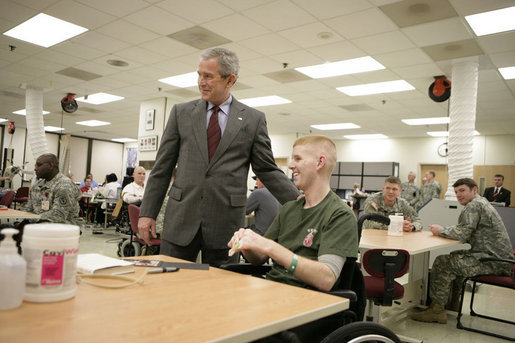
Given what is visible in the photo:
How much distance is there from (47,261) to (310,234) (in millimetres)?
921

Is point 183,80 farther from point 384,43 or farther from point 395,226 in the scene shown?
point 395,226

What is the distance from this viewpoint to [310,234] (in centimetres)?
151

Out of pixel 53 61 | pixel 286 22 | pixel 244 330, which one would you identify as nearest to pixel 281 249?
pixel 244 330

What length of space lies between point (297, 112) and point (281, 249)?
918cm

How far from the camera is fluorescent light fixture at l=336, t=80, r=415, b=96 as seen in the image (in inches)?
287

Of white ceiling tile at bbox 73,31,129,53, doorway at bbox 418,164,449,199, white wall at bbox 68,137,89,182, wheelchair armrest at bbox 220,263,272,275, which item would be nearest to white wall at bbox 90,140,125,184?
white wall at bbox 68,137,89,182

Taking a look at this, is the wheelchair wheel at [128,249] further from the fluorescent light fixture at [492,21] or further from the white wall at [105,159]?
the white wall at [105,159]

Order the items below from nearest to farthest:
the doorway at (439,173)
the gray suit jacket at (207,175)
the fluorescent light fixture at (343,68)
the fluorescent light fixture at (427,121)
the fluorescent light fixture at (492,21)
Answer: the gray suit jacket at (207,175)
the fluorescent light fixture at (492,21)
the fluorescent light fixture at (343,68)
the fluorescent light fixture at (427,121)
the doorway at (439,173)

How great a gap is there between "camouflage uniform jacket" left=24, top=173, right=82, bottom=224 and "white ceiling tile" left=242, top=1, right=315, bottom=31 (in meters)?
2.77

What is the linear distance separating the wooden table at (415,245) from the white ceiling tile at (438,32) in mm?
2511

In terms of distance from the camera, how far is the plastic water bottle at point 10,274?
80 centimetres

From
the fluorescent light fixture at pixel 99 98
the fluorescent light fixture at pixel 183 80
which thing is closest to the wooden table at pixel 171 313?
the fluorescent light fixture at pixel 183 80

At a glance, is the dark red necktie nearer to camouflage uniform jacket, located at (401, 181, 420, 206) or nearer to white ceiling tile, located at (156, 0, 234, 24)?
white ceiling tile, located at (156, 0, 234, 24)

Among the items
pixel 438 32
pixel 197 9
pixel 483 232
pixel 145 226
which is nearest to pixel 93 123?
pixel 197 9
